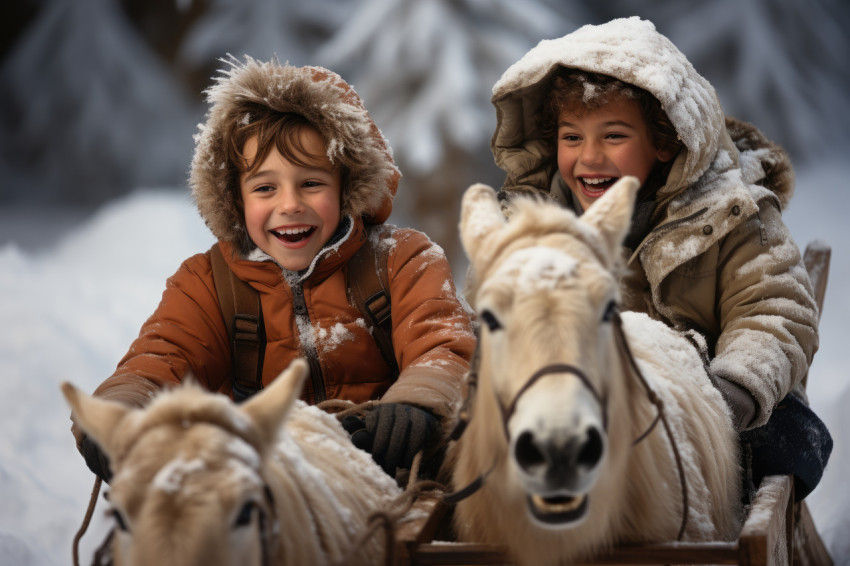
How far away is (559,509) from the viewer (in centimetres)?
162

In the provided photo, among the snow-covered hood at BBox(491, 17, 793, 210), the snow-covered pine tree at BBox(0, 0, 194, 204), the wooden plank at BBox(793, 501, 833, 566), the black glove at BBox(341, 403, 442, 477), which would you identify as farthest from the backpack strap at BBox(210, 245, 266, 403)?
the snow-covered pine tree at BBox(0, 0, 194, 204)

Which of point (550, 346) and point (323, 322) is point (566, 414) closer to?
point (550, 346)

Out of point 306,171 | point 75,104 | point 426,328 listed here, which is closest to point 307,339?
point 426,328

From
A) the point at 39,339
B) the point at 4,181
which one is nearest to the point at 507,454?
the point at 39,339

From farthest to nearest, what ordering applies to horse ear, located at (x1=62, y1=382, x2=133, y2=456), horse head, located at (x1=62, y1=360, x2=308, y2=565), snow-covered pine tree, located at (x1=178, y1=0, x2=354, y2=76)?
snow-covered pine tree, located at (x1=178, y1=0, x2=354, y2=76) < horse ear, located at (x1=62, y1=382, x2=133, y2=456) < horse head, located at (x1=62, y1=360, x2=308, y2=565)

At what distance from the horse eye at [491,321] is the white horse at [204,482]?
1.37 feet

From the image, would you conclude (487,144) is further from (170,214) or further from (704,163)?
(704,163)

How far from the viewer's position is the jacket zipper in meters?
2.75

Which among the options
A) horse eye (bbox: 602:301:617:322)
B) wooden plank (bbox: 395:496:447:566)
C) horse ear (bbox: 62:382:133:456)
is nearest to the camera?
horse ear (bbox: 62:382:133:456)

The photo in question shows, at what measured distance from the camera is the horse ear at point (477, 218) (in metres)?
1.91

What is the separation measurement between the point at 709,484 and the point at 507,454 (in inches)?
26.7

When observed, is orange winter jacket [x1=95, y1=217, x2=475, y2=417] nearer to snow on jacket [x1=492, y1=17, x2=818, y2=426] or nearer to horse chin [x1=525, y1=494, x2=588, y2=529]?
snow on jacket [x1=492, y1=17, x2=818, y2=426]

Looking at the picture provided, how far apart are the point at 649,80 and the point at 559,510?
1694 mm

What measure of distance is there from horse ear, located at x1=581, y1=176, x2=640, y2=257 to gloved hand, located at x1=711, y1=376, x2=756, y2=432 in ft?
2.62
